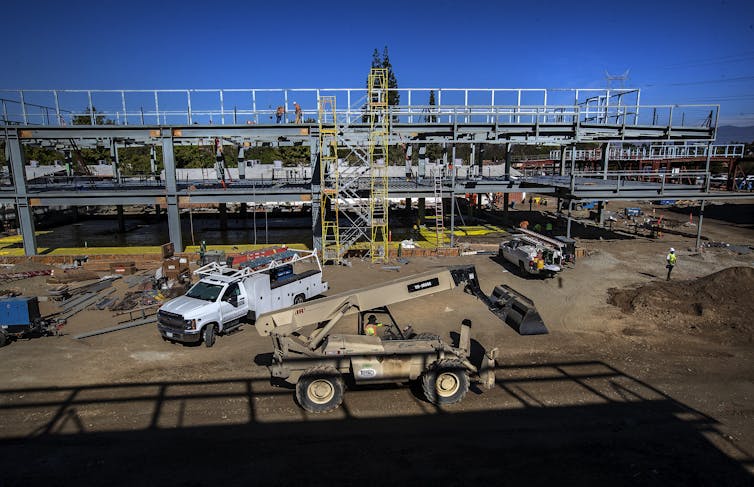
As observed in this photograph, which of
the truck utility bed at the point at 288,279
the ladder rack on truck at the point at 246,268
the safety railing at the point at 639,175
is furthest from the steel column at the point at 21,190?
the safety railing at the point at 639,175

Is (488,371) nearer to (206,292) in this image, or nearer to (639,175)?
(206,292)

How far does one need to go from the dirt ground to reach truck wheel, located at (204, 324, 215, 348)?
0.69 ft

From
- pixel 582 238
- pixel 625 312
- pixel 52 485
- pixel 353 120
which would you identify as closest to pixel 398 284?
pixel 52 485

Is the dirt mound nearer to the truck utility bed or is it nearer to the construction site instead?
the construction site

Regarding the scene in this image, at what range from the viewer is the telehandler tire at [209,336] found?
42.2ft

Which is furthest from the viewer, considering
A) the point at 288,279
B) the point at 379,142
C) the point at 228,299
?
the point at 379,142

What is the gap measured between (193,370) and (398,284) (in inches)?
233

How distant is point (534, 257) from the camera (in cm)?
1950

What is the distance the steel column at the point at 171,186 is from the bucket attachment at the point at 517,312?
1689 centimetres

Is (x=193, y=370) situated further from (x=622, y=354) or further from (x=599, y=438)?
(x=622, y=354)

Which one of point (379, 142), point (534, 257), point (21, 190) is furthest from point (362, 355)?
point (21, 190)

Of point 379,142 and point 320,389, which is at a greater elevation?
point 379,142

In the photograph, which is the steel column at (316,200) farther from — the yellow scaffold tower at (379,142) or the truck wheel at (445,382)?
the truck wheel at (445,382)

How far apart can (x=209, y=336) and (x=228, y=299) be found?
1.25 metres
